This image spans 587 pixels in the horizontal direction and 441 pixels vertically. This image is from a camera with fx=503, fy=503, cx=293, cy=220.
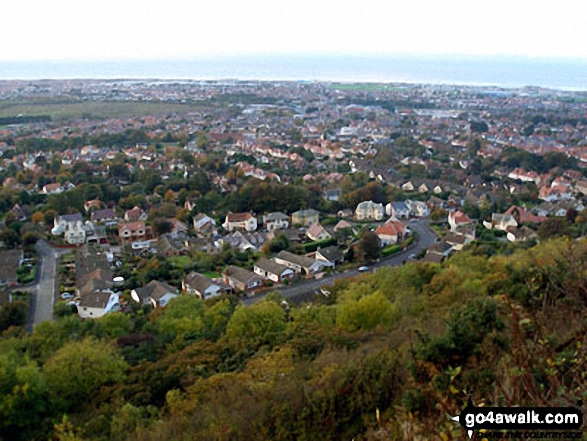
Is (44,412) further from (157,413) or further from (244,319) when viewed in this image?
(244,319)

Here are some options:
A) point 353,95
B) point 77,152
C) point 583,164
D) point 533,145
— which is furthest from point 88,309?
point 353,95

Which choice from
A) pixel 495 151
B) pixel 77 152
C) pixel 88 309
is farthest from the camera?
pixel 495 151

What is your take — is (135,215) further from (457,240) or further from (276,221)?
(457,240)

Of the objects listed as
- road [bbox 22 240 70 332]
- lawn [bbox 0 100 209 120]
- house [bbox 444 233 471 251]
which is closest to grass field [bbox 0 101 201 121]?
lawn [bbox 0 100 209 120]

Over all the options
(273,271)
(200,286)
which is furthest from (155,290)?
(273,271)

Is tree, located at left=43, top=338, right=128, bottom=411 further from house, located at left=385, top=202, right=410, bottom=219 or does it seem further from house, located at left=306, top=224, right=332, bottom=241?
house, located at left=385, top=202, right=410, bottom=219
